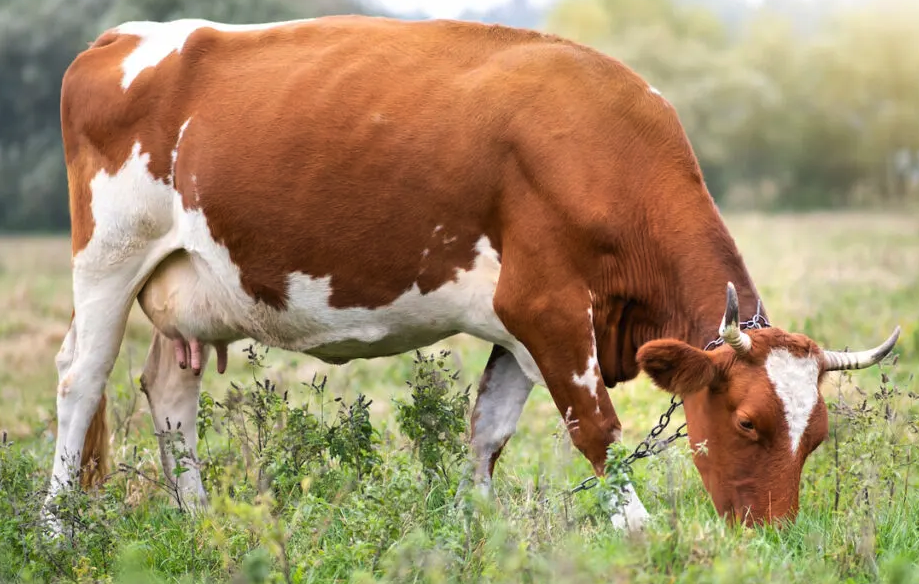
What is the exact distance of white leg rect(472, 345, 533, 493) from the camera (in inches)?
228

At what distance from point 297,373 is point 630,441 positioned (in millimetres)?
3514

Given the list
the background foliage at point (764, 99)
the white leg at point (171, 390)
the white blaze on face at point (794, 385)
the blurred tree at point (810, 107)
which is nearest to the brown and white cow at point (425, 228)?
the white blaze on face at point (794, 385)

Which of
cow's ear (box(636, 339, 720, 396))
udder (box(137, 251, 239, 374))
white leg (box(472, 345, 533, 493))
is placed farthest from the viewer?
udder (box(137, 251, 239, 374))

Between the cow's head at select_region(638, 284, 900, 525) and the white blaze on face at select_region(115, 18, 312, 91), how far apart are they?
2.83 meters

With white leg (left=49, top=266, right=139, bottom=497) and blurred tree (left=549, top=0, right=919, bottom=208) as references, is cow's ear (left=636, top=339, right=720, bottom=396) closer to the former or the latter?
white leg (left=49, top=266, right=139, bottom=497)

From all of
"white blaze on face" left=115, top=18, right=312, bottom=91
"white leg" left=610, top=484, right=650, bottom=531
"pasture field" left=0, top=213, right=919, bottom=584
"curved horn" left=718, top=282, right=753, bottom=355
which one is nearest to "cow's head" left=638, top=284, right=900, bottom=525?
"curved horn" left=718, top=282, right=753, bottom=355

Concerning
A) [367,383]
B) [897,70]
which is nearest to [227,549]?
[367,383]

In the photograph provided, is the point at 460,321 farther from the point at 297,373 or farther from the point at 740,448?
the point at 297,373

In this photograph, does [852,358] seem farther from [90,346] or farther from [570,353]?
[90,346]

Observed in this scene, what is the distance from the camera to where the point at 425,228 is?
5.35 metres

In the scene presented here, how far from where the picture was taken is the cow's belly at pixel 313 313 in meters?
5.39

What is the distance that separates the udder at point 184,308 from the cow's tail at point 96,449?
0.50 metres

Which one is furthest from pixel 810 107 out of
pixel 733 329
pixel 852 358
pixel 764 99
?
pixel 733 329

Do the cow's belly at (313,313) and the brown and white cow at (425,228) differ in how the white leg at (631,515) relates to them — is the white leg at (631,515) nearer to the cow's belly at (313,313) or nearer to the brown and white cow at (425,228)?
the brown and white cow at (425,228)
